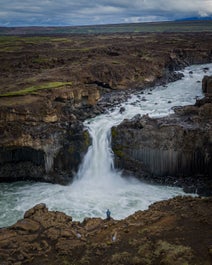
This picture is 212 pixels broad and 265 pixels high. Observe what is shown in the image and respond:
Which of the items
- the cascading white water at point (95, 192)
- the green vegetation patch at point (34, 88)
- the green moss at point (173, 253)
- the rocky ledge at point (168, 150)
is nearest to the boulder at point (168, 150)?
the rocky ledge at point (168, 150)

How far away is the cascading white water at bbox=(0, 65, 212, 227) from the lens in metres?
26.4

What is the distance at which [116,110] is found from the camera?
41.9 m

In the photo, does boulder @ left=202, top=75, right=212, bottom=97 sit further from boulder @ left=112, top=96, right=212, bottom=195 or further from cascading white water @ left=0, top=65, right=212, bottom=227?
boulder @ left=112, top=96, right=212, bottom=195

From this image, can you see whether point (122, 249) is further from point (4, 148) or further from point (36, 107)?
point (36, 107)

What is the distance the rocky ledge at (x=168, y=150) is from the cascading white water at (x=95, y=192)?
1139 mm

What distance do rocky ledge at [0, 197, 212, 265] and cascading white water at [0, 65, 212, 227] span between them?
4.88 m

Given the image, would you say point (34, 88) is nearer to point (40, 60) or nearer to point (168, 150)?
point (168, 150)

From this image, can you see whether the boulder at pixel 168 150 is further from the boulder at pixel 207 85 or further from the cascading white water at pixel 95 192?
the boulder at pixel 207 85

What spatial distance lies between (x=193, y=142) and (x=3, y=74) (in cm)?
3682

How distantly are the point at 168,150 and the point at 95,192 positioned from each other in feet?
24.4

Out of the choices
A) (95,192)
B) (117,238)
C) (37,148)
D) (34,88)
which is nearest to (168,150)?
(95,192)

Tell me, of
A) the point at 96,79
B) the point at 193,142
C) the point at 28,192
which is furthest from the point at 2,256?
the point at 96,79

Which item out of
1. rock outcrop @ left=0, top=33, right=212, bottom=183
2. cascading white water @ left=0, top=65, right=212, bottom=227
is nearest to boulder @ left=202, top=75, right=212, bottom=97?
rock outcrop @ left=0, top=33, right=212, bottom=183

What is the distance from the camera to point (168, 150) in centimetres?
3102
